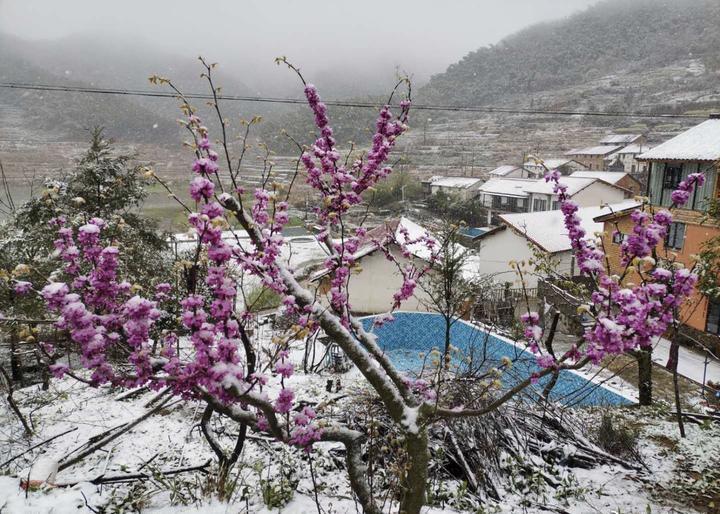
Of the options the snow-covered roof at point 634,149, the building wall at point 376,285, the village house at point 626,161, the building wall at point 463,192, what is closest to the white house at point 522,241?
the building wall at point 376,285

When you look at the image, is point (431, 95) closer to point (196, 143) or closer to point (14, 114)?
point (14, 114)

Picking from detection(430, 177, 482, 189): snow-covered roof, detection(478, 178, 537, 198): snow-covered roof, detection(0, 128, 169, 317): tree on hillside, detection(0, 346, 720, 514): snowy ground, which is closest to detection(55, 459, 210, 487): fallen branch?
detection(0, 346, 720, 514): snowy ground

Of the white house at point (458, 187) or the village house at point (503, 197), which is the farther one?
the white house at point (458, 187)

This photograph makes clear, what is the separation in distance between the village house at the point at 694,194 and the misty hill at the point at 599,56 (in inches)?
3461

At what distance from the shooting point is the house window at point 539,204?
36.5 metres

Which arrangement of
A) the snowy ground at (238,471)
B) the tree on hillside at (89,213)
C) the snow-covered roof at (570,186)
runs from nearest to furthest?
the snowy ground at (238,471)
the tree on hillside at (89,213)
the snow-covered roof at (570,186)

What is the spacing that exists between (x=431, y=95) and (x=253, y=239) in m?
124

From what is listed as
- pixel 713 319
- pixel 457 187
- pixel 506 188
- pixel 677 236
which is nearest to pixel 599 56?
pixel 457 187

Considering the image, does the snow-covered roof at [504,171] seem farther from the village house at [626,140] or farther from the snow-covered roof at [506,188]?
the village house at [626,140]

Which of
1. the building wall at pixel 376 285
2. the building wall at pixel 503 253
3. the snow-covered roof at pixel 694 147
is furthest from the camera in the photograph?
the building wall at pixel 503 253

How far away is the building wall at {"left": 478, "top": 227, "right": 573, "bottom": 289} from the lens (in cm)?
2105

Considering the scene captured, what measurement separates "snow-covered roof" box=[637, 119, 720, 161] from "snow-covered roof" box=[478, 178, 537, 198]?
21.6 m

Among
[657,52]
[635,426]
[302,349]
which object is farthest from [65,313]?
[657,52]

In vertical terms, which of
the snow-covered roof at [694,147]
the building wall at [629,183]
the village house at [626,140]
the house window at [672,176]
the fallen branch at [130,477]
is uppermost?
the village house at [626,140]
